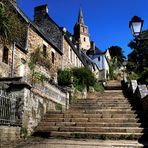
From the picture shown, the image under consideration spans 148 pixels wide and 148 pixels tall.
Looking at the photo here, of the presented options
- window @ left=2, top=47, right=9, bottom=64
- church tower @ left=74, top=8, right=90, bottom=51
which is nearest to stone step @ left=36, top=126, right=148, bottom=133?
window @ left=2, top=47, right=9, bottom=64

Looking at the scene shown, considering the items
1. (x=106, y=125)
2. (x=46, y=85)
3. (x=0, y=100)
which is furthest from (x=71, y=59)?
(x=0, y=100)

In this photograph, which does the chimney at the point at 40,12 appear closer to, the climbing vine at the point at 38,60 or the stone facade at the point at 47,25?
the stone facade at the point at 47,25

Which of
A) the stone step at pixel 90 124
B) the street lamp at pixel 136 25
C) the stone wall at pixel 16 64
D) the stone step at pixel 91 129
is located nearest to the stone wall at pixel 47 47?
the stone wall at pixel 16 64

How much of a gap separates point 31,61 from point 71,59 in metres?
10.8

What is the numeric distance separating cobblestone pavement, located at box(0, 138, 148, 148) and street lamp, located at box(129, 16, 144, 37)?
3.52 meters

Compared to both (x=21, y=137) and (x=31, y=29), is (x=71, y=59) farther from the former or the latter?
(x=21, y=137)

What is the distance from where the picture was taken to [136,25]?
748 centimetres

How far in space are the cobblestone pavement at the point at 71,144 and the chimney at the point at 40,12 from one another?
74.2 ft

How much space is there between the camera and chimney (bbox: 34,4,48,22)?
100ft

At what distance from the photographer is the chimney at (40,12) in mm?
30558

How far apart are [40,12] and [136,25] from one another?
2473 cm

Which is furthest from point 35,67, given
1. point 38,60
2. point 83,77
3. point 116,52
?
point 116,52

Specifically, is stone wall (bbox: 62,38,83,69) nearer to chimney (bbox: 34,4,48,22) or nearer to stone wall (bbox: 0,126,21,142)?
chimney (bbox: 34,4,48,22)

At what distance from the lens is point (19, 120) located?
9.71 m
